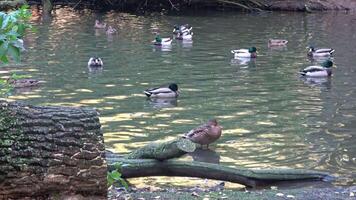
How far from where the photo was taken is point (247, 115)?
12.1 metres

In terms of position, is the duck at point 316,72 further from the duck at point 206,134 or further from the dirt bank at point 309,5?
the dirt bank at point 309,5

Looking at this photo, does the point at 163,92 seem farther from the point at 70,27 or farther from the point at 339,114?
the point at 70,27

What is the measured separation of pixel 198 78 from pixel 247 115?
384cm

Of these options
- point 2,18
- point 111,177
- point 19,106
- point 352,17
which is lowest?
point 352,17

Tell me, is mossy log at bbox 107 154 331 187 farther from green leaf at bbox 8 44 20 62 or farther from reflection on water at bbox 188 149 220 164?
green leaf at bbox 8 44 20 62

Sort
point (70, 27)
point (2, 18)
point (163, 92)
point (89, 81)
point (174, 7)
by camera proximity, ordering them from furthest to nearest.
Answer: point (174, 7)
point (70, 27)
point (89, 81)
point (163, 92)
point (2, 18)

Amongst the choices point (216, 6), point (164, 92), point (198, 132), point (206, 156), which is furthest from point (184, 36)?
point (206, 156)

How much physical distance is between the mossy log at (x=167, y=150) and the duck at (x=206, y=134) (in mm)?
2191

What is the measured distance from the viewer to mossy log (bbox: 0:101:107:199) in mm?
4617

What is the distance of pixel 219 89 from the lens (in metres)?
14.5

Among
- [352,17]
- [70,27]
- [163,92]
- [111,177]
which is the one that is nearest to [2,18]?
[111,177]

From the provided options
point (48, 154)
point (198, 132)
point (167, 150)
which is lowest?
point (198, 132)

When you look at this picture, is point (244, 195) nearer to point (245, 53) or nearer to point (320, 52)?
point (245, 53)

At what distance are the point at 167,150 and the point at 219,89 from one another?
7.09m
